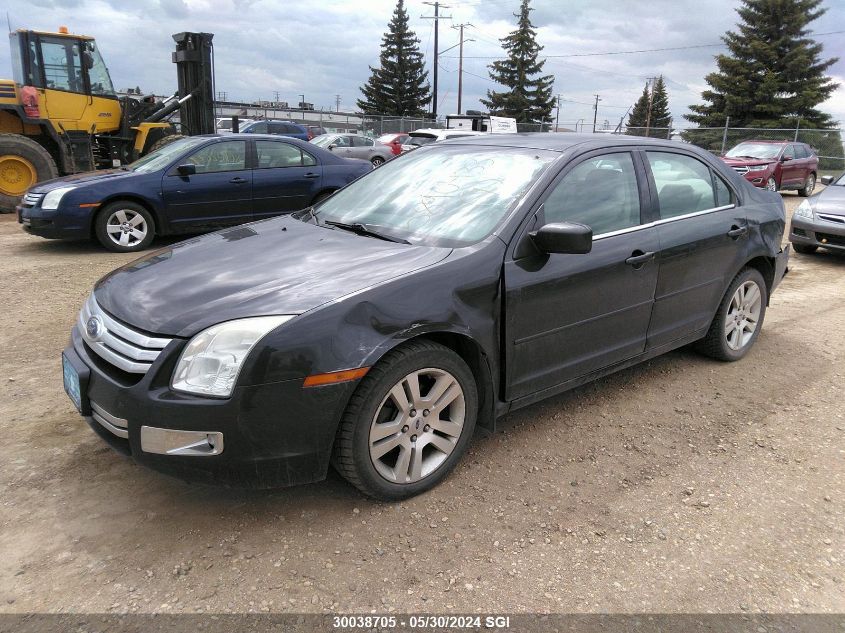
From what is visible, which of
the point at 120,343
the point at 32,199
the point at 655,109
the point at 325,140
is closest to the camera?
the point at 120,343

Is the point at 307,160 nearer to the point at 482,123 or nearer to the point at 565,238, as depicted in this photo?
the point at 565,238

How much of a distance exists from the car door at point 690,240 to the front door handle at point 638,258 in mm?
150

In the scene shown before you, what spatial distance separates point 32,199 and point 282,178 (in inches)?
120

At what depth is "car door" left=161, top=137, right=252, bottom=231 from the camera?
8.22 m

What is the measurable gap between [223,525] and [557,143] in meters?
2.63

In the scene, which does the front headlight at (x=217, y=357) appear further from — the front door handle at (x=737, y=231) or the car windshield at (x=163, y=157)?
the car windshield at (x=163, y=157)

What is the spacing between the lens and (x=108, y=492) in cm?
290

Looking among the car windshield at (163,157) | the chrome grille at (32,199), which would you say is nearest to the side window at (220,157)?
the car windshield at (163,157)

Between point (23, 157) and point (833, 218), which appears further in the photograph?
point (23, 157)

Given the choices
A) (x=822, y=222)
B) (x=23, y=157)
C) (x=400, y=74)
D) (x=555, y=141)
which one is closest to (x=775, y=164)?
(x=822, y=222)

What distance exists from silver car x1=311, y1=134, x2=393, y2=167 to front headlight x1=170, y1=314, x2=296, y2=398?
19.3 m

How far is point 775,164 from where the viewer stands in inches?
634

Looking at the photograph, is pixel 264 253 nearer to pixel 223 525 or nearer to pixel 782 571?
pixel 223 525

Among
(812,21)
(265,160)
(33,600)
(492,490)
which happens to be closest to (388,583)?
(492,490)
